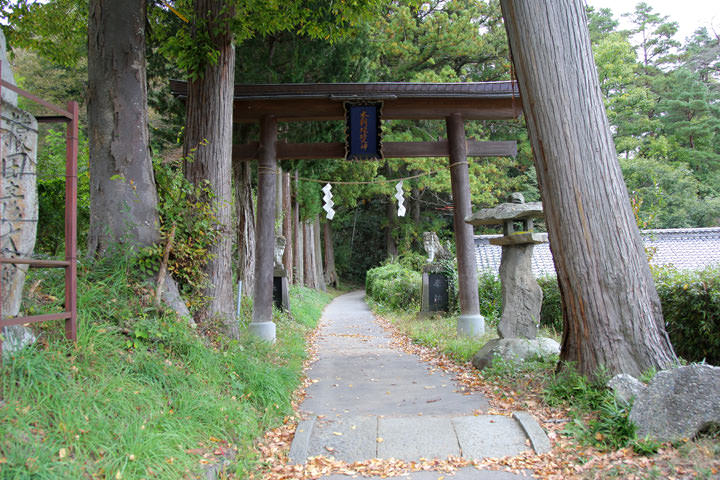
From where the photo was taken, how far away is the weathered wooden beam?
30.6ft

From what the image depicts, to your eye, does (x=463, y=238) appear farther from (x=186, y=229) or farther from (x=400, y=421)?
(x=186, y=229)

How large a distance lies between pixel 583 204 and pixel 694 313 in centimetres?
255

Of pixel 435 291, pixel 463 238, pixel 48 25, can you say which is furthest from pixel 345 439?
pixel 435 291

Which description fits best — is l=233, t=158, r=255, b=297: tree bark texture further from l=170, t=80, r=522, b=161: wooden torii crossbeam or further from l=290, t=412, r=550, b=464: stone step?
l=290, t=412, r=550, b=464: stone step

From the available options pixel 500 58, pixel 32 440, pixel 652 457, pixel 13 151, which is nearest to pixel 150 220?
pixel 13 151

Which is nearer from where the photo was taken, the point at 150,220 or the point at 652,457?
the point at 652,457

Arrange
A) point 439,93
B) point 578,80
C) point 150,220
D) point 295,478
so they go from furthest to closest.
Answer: point 439,93
point 150,220
point 578,80
point 295,478

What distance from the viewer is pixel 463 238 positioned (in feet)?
30.5

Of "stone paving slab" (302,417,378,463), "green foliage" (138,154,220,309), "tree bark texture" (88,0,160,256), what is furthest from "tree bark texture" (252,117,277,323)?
"stone paving slab" (302,417,378,463)

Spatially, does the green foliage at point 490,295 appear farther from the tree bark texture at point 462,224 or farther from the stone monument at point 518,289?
the stone monument at point 518,289

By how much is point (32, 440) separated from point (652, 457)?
12.2 feet

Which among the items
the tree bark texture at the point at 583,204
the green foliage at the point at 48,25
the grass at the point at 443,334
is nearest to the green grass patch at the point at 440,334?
the grass at the point at 443,334

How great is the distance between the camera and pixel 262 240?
888cm

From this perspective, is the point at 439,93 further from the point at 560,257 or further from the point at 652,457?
the point at 652,457
